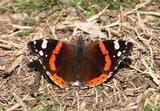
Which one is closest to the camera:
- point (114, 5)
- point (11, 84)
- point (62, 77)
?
point (62, 77)

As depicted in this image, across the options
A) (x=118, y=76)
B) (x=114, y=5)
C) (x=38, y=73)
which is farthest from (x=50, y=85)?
(x=114, y=5)

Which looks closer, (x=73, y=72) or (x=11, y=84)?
(x=73, y=72)

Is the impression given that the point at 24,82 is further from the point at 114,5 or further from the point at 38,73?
the point at 114,5

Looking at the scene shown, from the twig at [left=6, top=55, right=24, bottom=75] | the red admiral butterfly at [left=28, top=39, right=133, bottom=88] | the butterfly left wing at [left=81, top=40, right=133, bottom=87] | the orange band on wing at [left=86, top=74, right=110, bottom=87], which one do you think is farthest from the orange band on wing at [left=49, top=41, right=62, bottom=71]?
the twig at [left=6, top=55, right=24, bottom=75]

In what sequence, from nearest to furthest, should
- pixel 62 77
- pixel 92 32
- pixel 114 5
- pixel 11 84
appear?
pixel 62 77 < pixel 11 84 < pixel 92 32 < pixel 114 5

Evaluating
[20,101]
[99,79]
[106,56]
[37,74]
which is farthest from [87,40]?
[20,101]

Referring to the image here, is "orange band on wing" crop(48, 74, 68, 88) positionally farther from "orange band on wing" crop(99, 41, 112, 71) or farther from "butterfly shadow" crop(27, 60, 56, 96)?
"orange band on wing" crop(99, 41, 112, 71)

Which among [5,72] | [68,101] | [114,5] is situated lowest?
[68,101]
